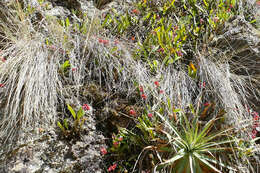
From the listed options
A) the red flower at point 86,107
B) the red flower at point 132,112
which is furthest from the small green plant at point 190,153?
the red flower at point 86,107

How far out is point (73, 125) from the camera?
6.43 feet

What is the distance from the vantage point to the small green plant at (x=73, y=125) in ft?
6.31

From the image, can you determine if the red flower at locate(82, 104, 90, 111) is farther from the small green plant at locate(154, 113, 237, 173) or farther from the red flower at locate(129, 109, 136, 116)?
the small green plant at locate(154, 113, 237, 173)

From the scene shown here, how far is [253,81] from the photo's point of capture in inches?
102

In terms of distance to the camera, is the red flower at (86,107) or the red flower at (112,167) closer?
the red flower at (112,167)

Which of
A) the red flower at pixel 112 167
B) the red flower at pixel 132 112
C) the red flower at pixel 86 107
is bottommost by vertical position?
the red flower at pixel 112 167

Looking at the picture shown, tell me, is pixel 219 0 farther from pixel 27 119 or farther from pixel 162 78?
pixel 27 119

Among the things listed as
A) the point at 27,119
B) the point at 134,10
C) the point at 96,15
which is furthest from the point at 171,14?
the point at 27,119

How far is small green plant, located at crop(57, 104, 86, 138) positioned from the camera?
192 cm

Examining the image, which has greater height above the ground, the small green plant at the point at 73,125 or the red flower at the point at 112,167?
the small green plant at the point at 73,125

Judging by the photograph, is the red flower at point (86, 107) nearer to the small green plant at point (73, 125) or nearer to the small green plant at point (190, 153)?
the small green plant at point (73, 125)

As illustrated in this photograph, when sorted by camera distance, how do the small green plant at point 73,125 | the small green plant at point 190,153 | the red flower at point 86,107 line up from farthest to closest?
1. the red flower at point 86,107
2. the small green plant at point 73,125
3. the small green plant at point 190,153

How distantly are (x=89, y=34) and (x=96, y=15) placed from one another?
0.45 metres

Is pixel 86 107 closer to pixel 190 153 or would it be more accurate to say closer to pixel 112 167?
pixel 112 167
